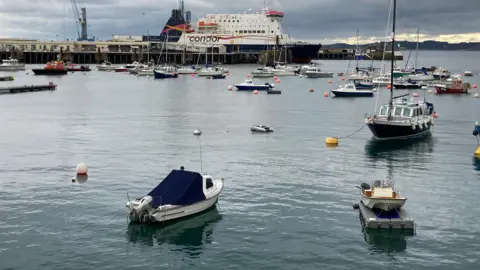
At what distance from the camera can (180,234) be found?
2745 centimetres

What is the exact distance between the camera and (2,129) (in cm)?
6225

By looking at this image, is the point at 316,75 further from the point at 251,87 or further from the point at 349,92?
the point at 349,92

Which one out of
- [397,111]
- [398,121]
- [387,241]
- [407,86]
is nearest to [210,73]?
[407,86]

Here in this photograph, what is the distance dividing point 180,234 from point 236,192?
8.05m

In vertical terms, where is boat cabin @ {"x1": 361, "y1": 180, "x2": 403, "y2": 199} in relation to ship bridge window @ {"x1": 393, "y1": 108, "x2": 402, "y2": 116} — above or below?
below

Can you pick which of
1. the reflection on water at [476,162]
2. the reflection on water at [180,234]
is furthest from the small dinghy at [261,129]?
the reflection on water at [180,234]

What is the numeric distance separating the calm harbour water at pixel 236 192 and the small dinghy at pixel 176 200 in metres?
0.59

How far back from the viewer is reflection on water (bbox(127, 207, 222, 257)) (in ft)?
86.2

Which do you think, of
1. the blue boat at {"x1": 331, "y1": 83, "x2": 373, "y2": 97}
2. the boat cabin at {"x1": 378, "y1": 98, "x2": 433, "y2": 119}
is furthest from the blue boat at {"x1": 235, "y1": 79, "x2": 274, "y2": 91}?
the boat cabin at {"x1": 378, "y1": 98, "x2": 433, "y2": 119}

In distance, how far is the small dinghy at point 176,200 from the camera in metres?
27.9

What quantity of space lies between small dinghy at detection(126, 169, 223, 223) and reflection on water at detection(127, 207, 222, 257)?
1.24ft

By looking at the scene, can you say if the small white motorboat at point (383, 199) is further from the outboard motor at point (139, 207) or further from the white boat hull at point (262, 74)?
the white boat hull at point (262, 74)

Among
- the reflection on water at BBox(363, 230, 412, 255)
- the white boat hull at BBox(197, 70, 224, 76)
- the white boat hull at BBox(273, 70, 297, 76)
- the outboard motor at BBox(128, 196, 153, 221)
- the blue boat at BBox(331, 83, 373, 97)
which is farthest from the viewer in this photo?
the white boat hull at BBox(273, 70, 297, 76)

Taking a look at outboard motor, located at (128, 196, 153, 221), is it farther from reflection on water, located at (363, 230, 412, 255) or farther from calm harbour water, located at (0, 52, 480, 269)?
reflection on water, located at (363, 230, 412, 255)
